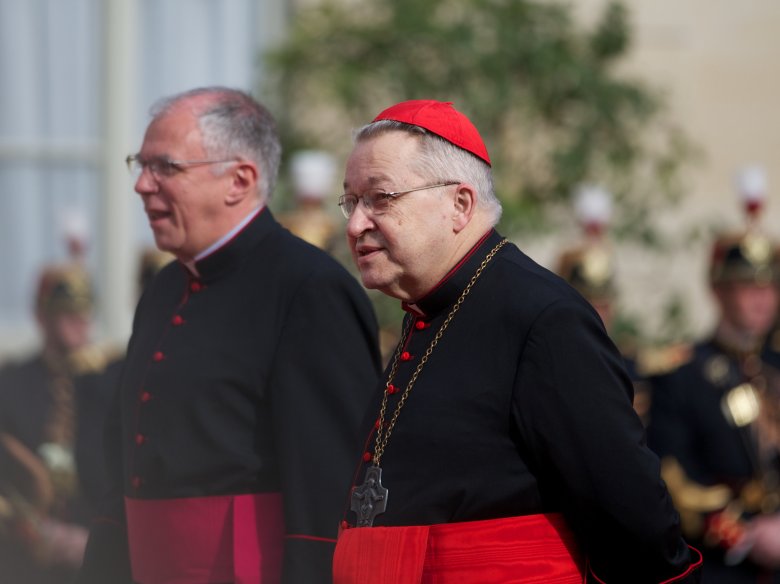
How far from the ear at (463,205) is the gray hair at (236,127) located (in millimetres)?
975

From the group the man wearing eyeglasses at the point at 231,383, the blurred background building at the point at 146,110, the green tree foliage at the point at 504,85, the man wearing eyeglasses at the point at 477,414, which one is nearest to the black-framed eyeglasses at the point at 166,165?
the man wearing eyeglasses at the point at 231,383

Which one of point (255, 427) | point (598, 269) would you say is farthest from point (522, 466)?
Result: point (598, 269)

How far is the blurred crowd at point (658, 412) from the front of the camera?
6551mm

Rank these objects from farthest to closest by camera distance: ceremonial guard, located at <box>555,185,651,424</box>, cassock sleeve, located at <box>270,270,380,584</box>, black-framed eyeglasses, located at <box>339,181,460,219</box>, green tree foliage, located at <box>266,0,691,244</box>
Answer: green tree foliage, located at <box>266,0,691,244</box> < ceremonial guard, located at <box>555,185,651,424</box> < cassock sleeve, located at <box>270,270,380,584</box> < black-framed eyeglasses, located at <box>339,181,460,219</box>

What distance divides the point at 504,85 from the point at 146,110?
2.31 meters

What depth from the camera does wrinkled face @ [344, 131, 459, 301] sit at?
292cm

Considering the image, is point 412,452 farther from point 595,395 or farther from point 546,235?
point 546,235

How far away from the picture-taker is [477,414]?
281cm

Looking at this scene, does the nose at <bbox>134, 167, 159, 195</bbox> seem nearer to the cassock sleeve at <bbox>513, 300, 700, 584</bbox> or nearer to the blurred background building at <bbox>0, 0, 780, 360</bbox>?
the cassock sleeve at <bbox>513, 300, 700, 584</bbox>

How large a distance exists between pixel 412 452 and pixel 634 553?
0.44m

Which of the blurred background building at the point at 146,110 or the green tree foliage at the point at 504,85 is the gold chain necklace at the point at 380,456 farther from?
the blurred background building at the point at 146,110

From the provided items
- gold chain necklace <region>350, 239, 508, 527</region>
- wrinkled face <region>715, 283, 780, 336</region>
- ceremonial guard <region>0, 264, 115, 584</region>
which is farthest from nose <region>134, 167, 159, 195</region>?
wrinkled face <region>715, 283, 780, 336</region>

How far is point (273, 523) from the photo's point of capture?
11.7 ft

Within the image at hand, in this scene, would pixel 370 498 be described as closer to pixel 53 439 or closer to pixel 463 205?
pixel 463 205
